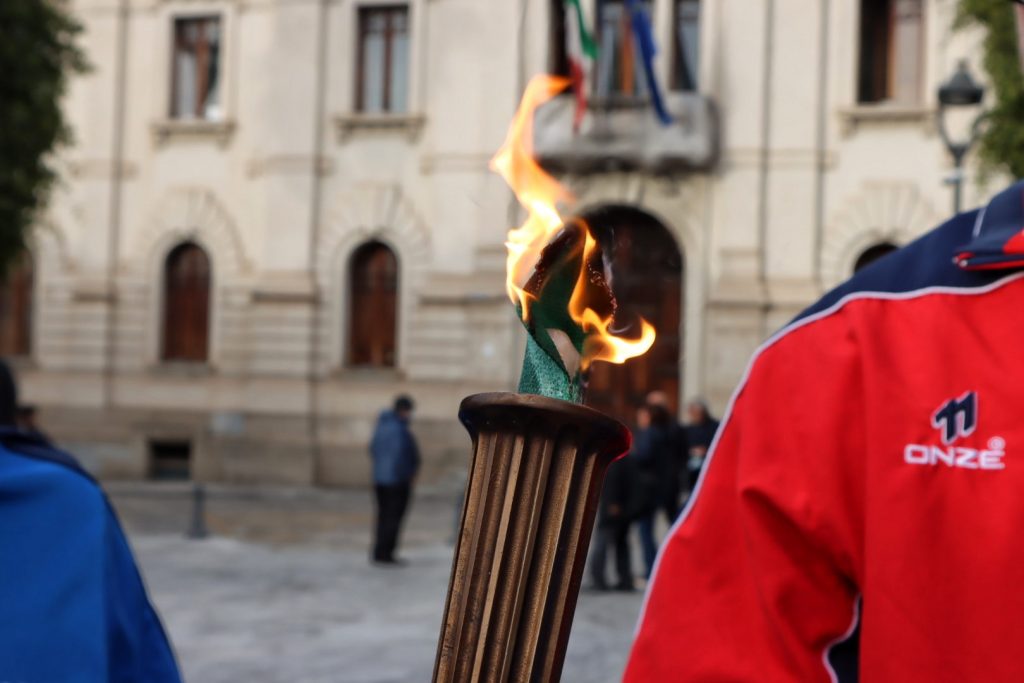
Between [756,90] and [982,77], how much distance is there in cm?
314

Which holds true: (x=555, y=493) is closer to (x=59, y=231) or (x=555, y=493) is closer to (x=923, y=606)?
(x=923, y=606)

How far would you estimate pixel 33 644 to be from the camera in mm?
2809

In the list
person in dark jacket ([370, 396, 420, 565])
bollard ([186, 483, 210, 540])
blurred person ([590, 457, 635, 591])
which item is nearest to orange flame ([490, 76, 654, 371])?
blurred person ([590, 457, 635, 591])

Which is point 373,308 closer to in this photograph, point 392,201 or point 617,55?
point 392,201

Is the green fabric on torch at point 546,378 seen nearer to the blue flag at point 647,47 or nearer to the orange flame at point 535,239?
the orange flame at point 535,239

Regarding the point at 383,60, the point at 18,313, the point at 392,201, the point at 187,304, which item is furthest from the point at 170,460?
the point at 383,60

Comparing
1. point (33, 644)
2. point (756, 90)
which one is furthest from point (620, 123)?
point (33, 644)

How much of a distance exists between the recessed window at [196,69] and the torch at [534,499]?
2354cm

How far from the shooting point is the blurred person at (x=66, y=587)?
9.18 ft

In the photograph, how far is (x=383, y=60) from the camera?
77.3 ft

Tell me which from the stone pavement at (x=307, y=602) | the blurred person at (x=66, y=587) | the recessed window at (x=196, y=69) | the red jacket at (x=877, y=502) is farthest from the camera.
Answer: the recessed window at (x=196, y=69)

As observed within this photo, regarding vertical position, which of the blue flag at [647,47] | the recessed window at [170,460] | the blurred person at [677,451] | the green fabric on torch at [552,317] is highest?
the blue flag at [647,47]

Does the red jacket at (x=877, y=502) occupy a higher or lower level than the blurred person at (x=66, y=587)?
higher

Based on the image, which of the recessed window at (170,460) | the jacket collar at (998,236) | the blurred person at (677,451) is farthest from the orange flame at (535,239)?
the recessed window at (170,460)
